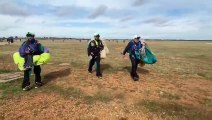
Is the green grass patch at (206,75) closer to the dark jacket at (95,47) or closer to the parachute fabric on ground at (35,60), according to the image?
the dark jacket at (95,47)

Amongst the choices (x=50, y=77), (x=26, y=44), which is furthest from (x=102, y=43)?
(x=26, y=44)

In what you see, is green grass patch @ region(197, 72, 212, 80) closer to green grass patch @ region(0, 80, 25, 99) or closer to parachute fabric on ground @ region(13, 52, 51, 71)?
parachute fabric on ground @ region(13, 52, 51, 71)

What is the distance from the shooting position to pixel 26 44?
11.0 metres

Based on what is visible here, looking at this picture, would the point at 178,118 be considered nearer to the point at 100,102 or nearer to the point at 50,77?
the point at 100,102

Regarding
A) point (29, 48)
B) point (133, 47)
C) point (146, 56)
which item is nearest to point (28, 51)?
point (29, 48)

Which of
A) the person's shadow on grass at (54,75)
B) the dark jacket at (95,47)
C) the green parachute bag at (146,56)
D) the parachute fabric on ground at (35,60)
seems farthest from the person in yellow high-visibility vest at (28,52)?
the green parachute bag at (146,56)

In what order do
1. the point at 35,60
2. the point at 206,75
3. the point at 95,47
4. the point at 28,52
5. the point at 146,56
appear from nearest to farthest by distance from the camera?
the point at 28,52 → the point at 35,60 → the point at 95,47 → the point at 146,56 → the point at 206,75

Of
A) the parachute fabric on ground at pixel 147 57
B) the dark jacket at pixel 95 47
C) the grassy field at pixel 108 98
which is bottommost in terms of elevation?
the grassy field at pixel 108 98

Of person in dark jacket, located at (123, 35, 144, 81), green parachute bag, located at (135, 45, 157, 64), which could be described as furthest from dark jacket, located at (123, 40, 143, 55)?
green parachute bag, located at (135, 45, 157, 64)

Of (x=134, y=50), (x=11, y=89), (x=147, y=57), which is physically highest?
(x=134, y=50)

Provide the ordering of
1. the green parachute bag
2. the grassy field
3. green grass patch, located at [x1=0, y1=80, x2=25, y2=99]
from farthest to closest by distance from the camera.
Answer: the green parachute bag, green grass patch, located at [x1=0, y1=80, x2=25, y2=99], the grassy field

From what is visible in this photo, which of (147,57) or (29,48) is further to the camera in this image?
(147,57)

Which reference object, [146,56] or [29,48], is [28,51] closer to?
[29,48]

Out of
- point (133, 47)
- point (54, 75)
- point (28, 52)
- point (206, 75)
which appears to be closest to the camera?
point (28, 52)
